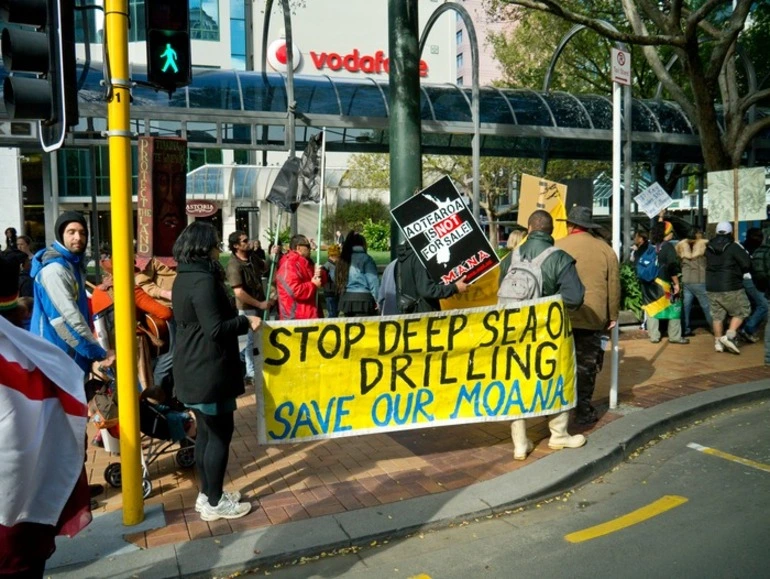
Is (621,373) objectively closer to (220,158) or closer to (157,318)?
(157,318)

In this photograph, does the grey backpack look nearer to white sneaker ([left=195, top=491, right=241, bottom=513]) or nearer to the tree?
white sneaker ([left=195, top=491, right=241, bottom=513])

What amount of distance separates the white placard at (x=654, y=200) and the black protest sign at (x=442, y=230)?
8.43m

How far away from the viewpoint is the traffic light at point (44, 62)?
3844 mm

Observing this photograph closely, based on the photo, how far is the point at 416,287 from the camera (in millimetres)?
6227

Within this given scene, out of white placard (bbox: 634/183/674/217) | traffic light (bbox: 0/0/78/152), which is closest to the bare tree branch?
white placard (bbox: 634/183/674/217)

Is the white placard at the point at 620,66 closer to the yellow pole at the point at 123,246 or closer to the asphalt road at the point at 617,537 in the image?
the asphalt road at the point at 617,537

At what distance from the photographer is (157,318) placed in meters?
6.54

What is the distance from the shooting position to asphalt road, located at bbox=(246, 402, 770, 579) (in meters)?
4.05

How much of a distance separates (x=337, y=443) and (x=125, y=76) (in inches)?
135

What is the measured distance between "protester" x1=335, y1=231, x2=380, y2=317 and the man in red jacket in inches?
42.4

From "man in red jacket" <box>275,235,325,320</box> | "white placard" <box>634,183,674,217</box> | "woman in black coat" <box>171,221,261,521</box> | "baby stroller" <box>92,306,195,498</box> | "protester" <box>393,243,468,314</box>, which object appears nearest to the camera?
"woman in black coat" <box>171,221,261,521</box>

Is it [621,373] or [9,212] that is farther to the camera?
[9,212]

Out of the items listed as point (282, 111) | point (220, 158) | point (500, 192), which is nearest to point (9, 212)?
point (220, 158)

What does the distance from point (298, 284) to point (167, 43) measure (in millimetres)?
3993
